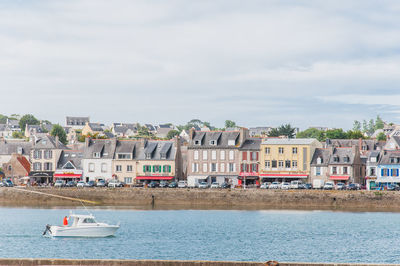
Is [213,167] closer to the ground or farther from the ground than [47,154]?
closer to the ground

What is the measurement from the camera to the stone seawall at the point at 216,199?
8800 centimetres

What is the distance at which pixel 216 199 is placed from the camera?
93000 millimetres

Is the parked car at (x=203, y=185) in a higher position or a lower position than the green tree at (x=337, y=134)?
lower

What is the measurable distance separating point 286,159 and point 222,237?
1932 inches

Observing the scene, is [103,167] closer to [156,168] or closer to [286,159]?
[156,168]

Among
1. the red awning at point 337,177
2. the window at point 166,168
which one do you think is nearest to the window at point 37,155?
the window at point 166,168

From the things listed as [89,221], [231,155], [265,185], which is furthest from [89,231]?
[231,155]

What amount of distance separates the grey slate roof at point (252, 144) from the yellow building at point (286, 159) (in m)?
1.29

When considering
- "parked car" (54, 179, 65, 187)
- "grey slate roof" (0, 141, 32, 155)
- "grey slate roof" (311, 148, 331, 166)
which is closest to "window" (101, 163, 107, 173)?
"parked car" (54, 179, 65, 187)

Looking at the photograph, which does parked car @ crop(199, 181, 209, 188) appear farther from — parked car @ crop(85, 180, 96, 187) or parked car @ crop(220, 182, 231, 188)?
parked car @ crop(85, 180, 96, 187)

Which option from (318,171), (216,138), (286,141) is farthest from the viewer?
(216,138)

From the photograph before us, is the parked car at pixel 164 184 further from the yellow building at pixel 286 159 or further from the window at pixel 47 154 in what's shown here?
the window at pixel 47 154

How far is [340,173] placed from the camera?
105 metres

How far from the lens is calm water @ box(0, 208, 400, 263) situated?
4941cm
